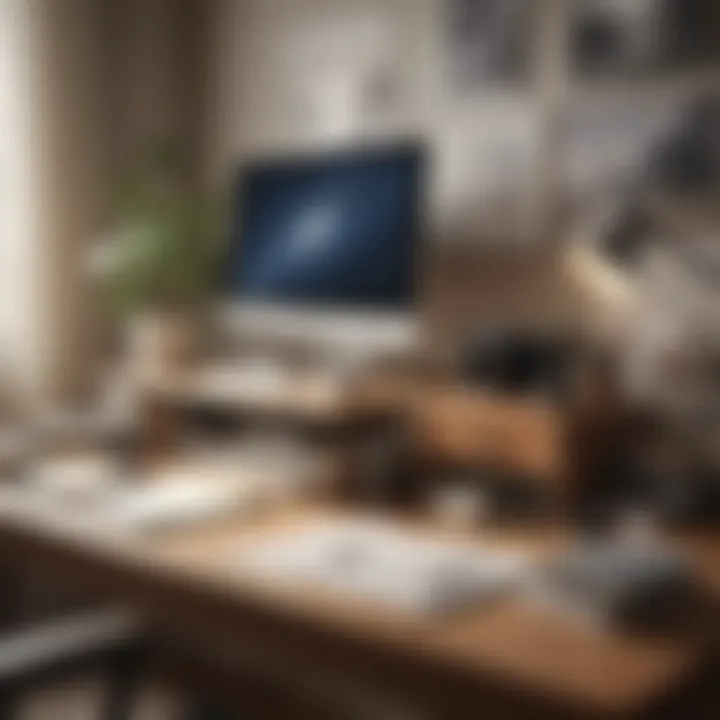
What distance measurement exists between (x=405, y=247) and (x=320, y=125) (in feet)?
2.09

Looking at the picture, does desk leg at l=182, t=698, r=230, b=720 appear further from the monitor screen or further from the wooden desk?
the monitor screen

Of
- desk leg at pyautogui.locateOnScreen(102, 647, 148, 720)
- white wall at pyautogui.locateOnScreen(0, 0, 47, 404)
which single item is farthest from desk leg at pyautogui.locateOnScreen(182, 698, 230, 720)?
white wall at pyautogui.locateOnScreen(0, 0, 47, 404)

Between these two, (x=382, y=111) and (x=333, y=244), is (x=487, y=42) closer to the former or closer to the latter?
(x=382, y=111)

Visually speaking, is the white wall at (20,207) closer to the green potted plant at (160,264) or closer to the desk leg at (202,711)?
the green potted plant at (160,264)

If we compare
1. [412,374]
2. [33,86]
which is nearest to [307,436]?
[412,374]

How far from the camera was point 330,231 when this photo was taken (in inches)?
75.9

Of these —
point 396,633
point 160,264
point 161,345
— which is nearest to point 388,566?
point 396,633

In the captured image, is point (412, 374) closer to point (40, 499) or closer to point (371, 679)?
point (40, 499)

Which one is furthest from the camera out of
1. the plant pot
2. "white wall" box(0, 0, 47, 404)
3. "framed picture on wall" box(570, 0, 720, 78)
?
"white wall" box(0, 0, 47, 404)

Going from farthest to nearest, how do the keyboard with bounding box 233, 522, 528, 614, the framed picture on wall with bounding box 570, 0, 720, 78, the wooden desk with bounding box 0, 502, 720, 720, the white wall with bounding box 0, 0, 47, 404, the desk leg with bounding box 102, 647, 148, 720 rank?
1. the white wall with bounding box 0, 0, 47, 404
2. the framed picture on wall with bounding box 570, 0, 720, 78
3. the desk leg with bounding box 102, 647, 148, 720
4. the keyboard with bounding box 233, 522, 528, 614
5. the wooden desk with bounding box 0, 502, 720, 720

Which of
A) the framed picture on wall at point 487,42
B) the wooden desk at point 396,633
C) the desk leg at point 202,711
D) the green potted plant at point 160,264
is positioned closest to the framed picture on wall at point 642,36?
the framed picture on wall at point 487,42

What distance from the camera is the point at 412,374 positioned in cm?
208

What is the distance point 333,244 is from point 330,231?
0.09ft

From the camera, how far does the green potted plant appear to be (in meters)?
2.23
